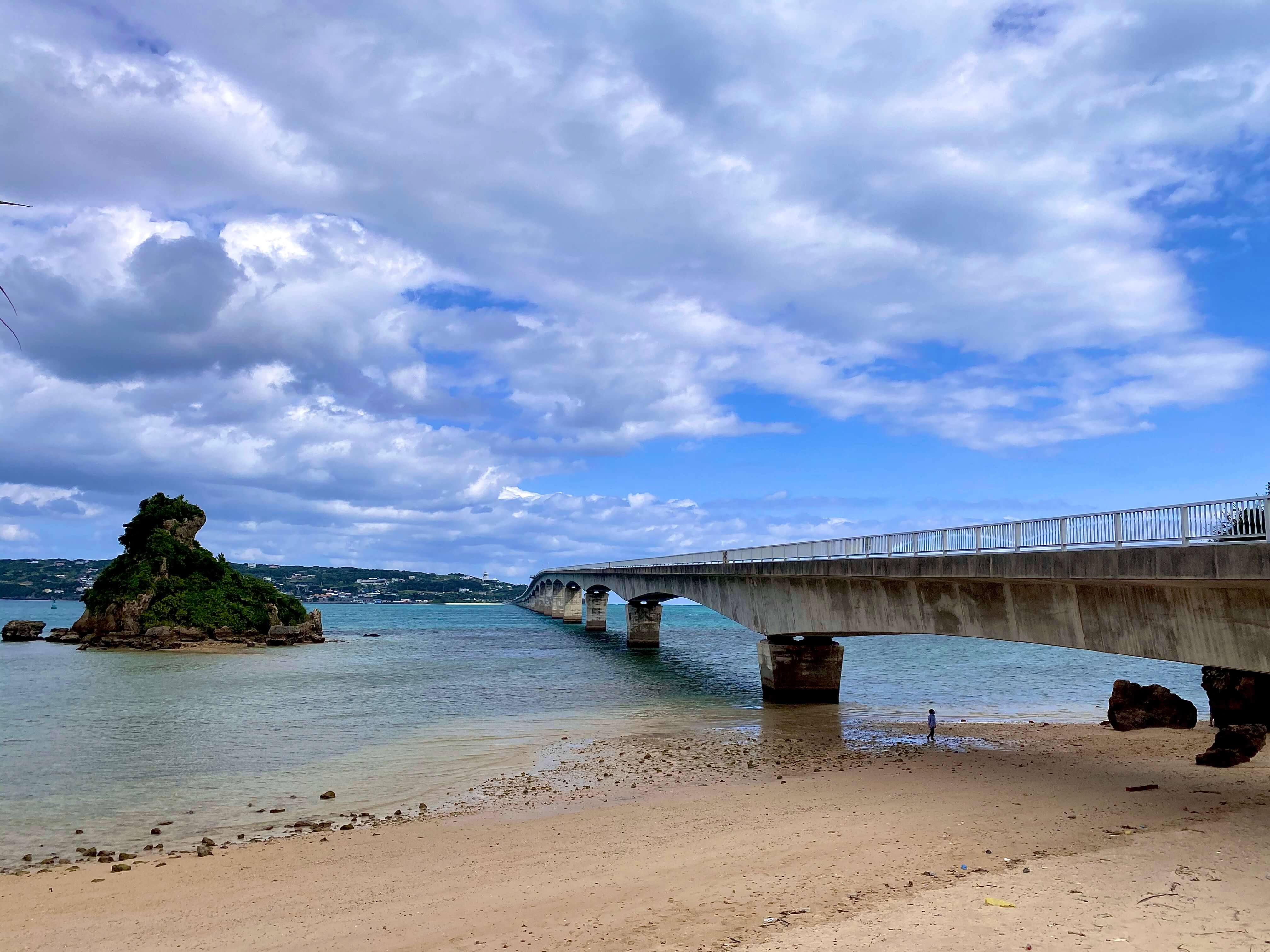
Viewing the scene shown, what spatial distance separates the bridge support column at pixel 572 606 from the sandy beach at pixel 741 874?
105 meters

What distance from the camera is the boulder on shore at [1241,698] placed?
80.5ft

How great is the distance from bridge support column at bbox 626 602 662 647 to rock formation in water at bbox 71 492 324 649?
3168 cm

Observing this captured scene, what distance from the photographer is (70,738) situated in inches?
1037

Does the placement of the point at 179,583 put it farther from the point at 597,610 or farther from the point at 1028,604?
the point at 1028,604

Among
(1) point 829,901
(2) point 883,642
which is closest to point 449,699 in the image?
(1) point 829,901

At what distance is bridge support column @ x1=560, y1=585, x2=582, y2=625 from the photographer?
124 metres

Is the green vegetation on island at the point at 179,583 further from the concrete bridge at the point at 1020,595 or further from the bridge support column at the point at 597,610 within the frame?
the concrete bridge at the point at 1020,595

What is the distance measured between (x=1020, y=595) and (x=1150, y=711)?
33.9 ft

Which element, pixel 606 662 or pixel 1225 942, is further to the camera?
pixel 606 662

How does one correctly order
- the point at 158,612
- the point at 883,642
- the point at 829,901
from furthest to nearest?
the point at 883,642 < the point at 158,612 < the point at 829,901

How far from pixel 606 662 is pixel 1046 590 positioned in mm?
40466

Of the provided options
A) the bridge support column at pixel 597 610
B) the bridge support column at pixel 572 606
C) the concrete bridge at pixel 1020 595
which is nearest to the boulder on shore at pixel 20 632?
the bridge support column at pixel 597 610

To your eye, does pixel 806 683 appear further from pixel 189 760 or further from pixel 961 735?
pixel 189 760

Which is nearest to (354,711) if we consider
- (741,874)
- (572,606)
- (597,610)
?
(741,874)
